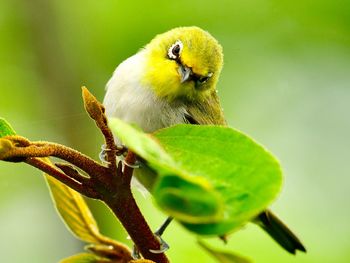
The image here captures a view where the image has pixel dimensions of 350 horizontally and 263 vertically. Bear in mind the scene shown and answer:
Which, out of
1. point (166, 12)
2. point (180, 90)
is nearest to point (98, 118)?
point (180, 90)

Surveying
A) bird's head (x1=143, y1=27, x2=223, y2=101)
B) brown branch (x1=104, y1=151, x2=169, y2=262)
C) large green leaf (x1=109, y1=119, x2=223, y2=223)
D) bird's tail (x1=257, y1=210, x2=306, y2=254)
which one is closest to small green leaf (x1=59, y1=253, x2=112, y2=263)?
brown branch (x1=104, y1=151, x2=169, y2=262)

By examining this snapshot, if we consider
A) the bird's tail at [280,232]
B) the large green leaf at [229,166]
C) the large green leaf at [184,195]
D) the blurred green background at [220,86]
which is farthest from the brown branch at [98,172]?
the blurred green background at [220,86]

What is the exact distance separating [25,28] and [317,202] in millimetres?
1619

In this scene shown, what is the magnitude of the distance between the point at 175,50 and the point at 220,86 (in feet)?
2.03

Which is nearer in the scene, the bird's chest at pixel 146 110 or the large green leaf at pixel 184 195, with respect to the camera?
the large green leaf at pixel 184 195

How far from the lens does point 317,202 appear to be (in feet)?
10.2

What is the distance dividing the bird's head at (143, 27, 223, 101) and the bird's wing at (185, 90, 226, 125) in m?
0.04

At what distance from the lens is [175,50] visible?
2752 mm

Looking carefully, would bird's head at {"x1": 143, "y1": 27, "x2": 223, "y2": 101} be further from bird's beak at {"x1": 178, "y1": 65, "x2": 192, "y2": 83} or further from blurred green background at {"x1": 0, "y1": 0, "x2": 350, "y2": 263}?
blurred green background at {"x1": 0, "y1": 0, "x2": 350, "y2": 263}

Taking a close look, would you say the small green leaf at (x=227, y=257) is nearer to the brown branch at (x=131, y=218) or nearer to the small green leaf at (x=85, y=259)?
the brown branch at (x=131, y=218)

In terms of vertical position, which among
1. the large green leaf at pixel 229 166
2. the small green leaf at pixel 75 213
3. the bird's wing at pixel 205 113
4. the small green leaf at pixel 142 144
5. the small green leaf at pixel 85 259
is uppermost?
the large green leaf at pixel 229 166

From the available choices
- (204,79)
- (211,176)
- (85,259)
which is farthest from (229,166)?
(204,79)

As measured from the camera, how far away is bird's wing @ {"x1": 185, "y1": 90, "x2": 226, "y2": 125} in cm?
274

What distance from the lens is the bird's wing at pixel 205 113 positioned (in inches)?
108
